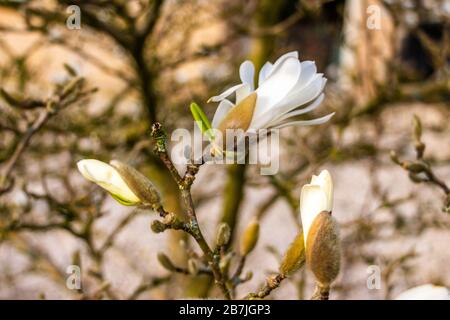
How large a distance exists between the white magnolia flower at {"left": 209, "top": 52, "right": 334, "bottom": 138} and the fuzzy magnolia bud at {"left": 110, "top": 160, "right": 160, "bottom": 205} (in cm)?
9

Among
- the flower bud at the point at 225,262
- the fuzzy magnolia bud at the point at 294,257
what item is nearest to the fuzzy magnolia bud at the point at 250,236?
the flower bud at the point at 225,262

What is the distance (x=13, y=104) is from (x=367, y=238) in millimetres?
1427

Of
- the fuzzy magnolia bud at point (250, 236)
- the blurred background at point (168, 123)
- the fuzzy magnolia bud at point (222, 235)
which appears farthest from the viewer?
the blurred background at point (168, 123)

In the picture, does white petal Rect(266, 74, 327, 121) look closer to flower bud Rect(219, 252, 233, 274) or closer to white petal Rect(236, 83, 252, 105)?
white petal Rect(236, 83, 252, 105)

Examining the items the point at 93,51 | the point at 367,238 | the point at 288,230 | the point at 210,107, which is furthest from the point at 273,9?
the point at 93,51

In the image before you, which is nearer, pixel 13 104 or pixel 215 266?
pixel 215 266

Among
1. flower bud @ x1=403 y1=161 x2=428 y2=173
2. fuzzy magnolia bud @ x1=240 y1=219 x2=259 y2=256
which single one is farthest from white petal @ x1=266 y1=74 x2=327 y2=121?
flower bud @ x1=403 y1=161 x2=428 y2=173

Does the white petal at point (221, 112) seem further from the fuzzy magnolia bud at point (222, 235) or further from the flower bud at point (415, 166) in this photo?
the flower bud at point (415, 166)

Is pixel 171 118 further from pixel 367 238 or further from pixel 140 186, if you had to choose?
pixel 140 186

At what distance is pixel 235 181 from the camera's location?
2.21 metres

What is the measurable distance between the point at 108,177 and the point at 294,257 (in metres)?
0.19

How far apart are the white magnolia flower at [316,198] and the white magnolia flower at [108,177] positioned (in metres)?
Answer: 0.16

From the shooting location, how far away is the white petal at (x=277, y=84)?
57 centimetres

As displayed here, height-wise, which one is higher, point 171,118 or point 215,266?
point 171,118
